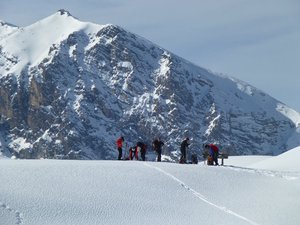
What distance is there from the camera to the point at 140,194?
30844mm

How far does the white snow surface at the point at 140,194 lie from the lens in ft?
89.6

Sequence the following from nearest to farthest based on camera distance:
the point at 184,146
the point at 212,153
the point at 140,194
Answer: the point at 140,194
the point at 212,153
the point at 184,146

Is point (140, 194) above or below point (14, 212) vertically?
above

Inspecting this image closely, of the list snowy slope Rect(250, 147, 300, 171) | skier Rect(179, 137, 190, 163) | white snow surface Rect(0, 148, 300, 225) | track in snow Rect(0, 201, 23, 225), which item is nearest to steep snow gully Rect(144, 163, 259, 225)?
white snow surface Rect(0, 148, 300, 225)

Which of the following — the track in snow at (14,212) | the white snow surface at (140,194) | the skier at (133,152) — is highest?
the skier at (133,152)

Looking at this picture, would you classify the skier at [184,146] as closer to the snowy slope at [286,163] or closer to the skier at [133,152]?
the skier at [133,152]

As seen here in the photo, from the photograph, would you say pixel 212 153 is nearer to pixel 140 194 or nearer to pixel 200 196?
pixel 200 196

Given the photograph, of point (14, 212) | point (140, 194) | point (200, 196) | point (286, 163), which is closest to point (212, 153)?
point (286, 163)

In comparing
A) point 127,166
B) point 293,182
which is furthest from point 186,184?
point 293,182

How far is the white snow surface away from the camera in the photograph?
27.3 metres

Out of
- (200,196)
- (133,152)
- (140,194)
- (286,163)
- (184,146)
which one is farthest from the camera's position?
(286,163)

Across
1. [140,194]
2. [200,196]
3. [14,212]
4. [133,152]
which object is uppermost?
[133,152]

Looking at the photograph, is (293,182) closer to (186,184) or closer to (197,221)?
(186,184)

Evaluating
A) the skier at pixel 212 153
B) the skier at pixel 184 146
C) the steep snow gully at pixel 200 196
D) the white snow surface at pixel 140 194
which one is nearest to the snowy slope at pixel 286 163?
the skier at pixel 212 153
